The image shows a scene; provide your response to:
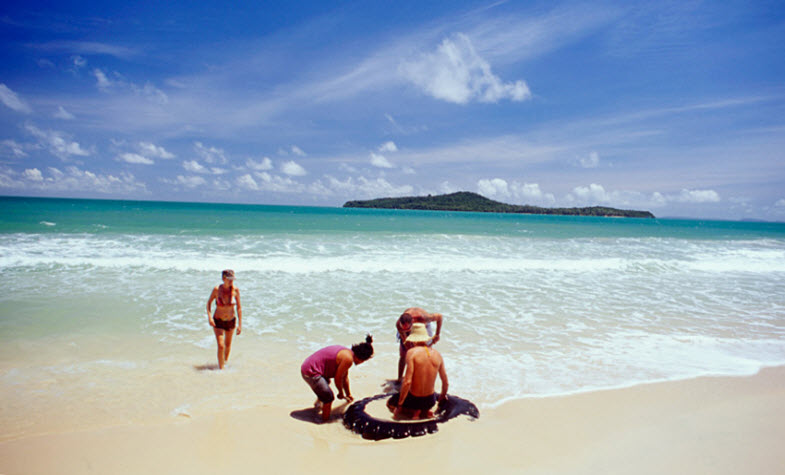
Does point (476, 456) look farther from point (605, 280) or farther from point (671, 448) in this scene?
point (605, 280)

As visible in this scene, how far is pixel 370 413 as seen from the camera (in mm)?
4520

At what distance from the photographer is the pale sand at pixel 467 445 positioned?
3.65 metres

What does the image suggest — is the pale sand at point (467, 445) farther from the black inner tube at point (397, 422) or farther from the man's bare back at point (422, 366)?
the man's bare back at point (422, 366)

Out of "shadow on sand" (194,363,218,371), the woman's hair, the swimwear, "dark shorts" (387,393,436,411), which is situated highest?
the woman's hair

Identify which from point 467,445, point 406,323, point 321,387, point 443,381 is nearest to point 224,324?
point 321,387

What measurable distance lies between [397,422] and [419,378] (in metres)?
0.51

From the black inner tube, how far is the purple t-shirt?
501 millimetres

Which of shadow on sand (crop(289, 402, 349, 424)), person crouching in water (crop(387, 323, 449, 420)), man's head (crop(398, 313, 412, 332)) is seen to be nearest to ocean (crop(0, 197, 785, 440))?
shadow on sand (crop(289, 402, 349, 424))

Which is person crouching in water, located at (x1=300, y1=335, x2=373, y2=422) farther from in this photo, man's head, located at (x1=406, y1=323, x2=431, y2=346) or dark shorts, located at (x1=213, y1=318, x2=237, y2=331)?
dark shorts, located at (x1=213, y1=318, x2=237, y2=331)

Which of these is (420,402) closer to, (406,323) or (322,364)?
(406,323)

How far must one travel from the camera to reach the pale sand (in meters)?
3.65

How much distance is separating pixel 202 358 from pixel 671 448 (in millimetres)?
6553

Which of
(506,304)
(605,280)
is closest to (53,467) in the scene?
(506,304)

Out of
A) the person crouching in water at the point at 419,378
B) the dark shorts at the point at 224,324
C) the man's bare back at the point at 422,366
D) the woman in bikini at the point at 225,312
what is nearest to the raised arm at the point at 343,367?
the person crouching in water at the point at 419,378
